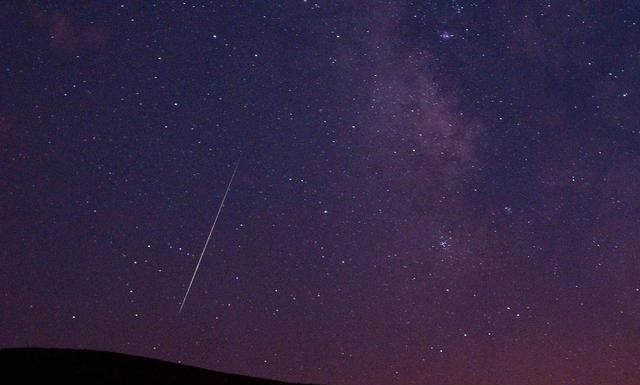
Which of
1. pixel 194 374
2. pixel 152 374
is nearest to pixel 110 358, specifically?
pixel 152 374

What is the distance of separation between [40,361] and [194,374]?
422 centimetres

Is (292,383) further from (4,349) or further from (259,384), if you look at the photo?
(4,349)

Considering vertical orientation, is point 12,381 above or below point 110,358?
below

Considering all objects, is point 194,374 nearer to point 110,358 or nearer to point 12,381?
point 110,358

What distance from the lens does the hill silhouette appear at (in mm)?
12042

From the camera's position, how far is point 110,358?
49.1 feet

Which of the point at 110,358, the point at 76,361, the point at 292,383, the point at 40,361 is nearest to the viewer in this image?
the point at 40,361

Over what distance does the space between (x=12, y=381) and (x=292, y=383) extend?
28.0 ft

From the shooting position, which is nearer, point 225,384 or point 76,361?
point 76,361

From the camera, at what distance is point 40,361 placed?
12.9 meters

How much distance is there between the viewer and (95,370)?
13453 millimetres

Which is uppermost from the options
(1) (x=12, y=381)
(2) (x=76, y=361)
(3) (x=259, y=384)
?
(3) (x=259, y=384)

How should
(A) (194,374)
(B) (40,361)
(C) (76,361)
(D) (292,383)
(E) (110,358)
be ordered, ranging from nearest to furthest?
(B) (40,361) → (C) (76,361) → (E) (110,358) → (A) (194,374) → (D) (292,383)

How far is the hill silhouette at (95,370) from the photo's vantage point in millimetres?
12042
